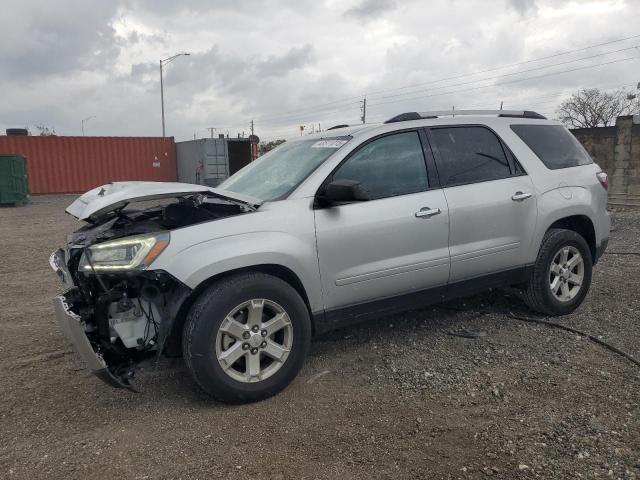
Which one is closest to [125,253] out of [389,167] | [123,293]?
→ [123,293]

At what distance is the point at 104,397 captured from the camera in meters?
3.49

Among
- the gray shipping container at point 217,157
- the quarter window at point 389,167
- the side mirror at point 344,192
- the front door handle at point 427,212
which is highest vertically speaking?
the gray shipping container at point 217,157

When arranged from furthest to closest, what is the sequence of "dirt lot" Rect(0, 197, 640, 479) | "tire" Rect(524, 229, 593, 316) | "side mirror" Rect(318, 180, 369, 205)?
1. "tire" Rect(524, 229, 593, 316)
2. "side mirror" Rect(318, 180, 369, 205)
3. "dirt lot" Rect(0, 197, 640, 479)

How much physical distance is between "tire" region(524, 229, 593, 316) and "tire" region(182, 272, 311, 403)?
2.28m

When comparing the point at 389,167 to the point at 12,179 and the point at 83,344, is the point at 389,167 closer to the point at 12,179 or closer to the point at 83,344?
the point at 83,344

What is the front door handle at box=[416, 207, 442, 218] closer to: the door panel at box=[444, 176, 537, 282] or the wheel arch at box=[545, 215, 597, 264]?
the door panel at box=[444, 176, 537, 282]

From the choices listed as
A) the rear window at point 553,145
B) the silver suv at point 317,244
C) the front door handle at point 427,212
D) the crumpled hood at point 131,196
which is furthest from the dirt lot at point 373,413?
the rear window at point 553,145

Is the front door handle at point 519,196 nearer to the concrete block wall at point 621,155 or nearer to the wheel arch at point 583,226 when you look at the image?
the wheel arch at point 583,226

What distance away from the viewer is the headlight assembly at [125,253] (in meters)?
3.03

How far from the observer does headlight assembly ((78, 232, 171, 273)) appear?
3.03 meters

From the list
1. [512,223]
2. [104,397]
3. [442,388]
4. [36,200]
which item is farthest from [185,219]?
[36,200]

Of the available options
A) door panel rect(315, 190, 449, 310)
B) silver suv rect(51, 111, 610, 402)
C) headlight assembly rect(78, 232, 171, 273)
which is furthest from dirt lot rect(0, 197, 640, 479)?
headlight assembly rect(78, 232, 171, 273)

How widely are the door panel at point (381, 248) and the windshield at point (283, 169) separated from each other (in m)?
0.40

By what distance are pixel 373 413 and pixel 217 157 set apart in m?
21.3
